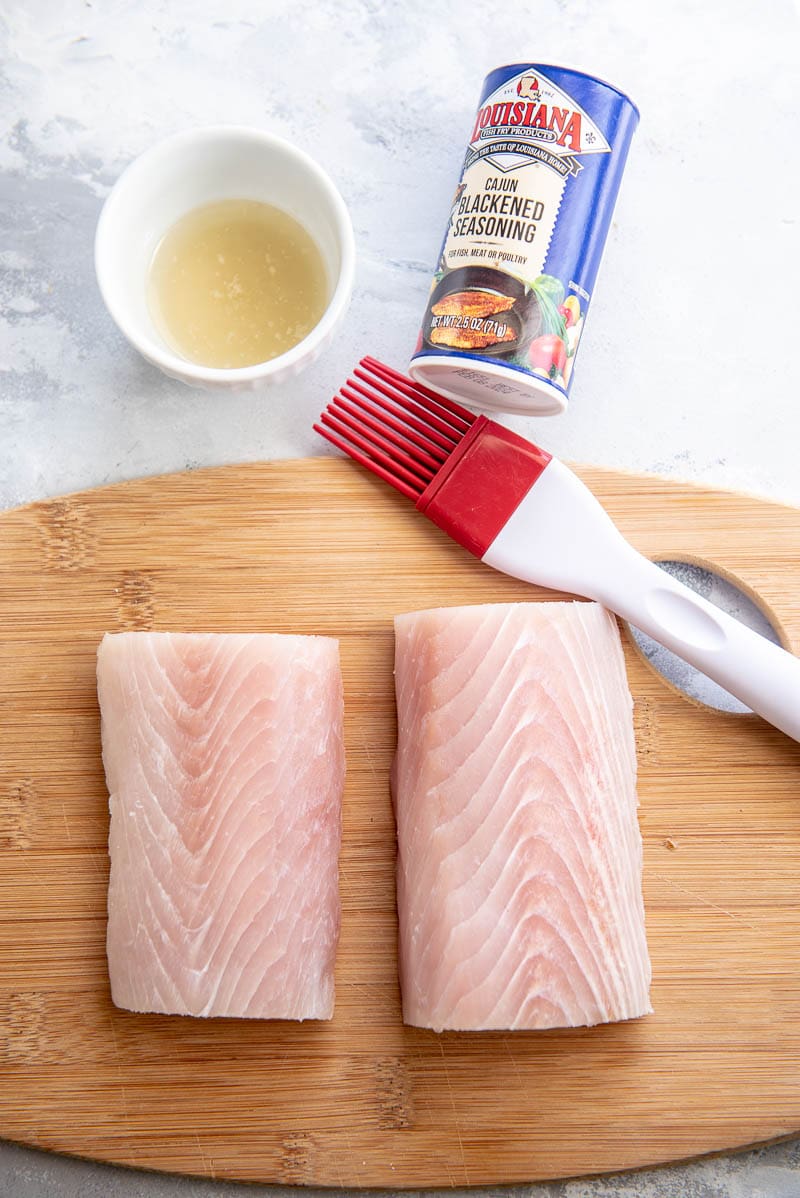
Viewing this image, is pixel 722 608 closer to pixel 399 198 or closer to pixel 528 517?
pixel 528 517

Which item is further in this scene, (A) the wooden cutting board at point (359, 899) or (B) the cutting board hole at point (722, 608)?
(B) the cutting board hole at point (722, 608)

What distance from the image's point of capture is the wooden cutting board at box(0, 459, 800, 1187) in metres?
1.40

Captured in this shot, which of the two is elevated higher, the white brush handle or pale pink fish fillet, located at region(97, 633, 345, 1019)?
the white brush handle

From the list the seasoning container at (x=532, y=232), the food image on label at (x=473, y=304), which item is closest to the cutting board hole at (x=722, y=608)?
the seasoning container at (x=532, y=232)

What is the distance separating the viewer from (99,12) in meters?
1.69

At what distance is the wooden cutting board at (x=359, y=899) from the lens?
1.40 meters

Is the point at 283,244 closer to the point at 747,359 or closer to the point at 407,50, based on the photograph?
the point at 407,50

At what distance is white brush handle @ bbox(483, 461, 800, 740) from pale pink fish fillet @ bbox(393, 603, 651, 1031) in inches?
3.1

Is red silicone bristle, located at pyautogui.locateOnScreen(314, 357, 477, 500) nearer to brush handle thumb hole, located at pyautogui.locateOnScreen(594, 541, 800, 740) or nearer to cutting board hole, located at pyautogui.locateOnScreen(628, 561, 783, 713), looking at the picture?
brush handle thumb hole, located at pyautogui.locateOnScreen(594, 541, 800, 740)

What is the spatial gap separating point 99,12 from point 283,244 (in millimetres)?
645

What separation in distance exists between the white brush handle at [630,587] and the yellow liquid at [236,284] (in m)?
0.48

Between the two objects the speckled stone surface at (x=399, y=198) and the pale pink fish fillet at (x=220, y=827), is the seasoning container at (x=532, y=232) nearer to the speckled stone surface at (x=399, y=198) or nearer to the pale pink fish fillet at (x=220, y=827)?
the speckled stone surface at (x=399, y=198)

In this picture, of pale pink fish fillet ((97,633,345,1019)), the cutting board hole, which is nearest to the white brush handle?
the cutting board hole

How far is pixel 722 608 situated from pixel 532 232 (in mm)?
711
